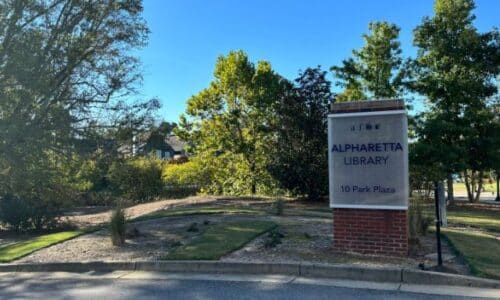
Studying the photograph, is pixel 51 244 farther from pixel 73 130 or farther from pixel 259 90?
pixel 259 90

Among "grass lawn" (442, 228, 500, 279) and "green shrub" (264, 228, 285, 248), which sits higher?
"green shrub" (264, 228, 285, 248)

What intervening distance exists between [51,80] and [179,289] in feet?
A: 32.3

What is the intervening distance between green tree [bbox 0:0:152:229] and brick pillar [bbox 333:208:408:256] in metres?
9.27

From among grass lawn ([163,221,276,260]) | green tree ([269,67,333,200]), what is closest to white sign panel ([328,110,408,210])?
grass lawn ([163,221,276,260])

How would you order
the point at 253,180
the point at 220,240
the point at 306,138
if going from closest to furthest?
the point at 220,240 < the point at 306,138 < the point at 253,180

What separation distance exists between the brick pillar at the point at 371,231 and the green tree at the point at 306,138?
10567 millimetres

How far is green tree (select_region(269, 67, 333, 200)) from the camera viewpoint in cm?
1930

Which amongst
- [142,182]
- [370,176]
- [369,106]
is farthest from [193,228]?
[142,182]

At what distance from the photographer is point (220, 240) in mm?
9719

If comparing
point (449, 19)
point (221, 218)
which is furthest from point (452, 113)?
point (221, 218)

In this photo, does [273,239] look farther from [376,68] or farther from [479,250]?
[376,68]

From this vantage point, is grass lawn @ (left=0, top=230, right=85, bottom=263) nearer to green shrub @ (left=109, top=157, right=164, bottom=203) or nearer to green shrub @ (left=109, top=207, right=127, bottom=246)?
green shrub @ (left=109, top=207, right=127, bottom=246)

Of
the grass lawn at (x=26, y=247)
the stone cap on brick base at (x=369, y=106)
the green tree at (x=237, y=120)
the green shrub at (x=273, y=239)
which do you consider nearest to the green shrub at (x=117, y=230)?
the grass lawn at (x=26, y=247)

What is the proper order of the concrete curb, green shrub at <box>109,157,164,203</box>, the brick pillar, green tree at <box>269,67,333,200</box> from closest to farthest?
the concrete curb < the brick pillar < green tree at <box>269,67,333,200</box> < green shrub at <box>109,157,164,203</box>
